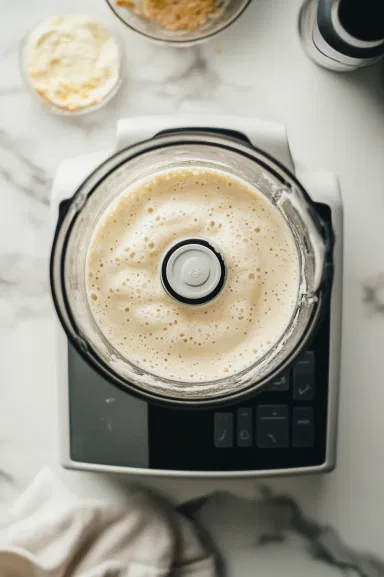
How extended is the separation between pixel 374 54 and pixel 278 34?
0.32ft

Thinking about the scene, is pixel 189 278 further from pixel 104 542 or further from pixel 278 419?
pixel 104 542

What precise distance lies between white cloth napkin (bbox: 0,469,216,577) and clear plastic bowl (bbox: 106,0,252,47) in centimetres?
43

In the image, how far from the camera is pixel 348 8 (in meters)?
0.57

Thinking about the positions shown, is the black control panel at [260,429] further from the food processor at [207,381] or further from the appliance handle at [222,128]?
the appliance handle at [222,128]

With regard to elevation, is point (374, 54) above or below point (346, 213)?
above

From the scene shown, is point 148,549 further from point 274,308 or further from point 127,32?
point 127,32

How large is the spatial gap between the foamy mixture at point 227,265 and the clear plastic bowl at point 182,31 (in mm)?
186

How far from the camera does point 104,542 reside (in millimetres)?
671

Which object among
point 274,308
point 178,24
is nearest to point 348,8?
point 178,24

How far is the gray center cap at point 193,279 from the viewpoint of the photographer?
50 centimetres

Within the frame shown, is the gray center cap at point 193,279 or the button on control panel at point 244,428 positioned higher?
the gray center cap at point 193,279

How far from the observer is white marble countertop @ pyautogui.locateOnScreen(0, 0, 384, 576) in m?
0.65

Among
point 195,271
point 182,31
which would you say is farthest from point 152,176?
point 182,31

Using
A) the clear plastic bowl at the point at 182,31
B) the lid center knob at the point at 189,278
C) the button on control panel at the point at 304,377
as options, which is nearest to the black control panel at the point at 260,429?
the button on control panel at the point at 304,377
